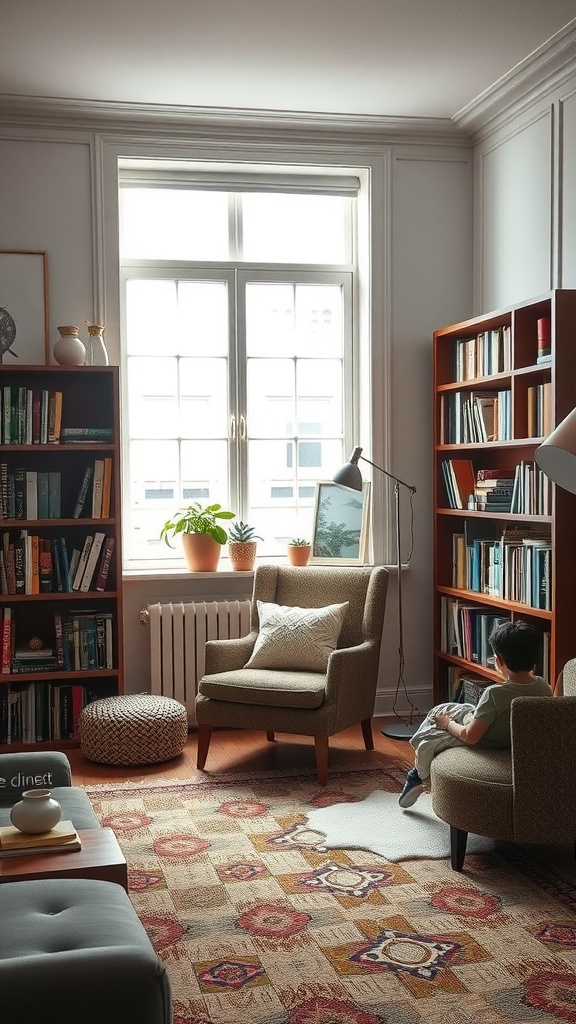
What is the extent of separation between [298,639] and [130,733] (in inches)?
34.3

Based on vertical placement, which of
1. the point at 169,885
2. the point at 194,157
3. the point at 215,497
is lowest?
the point at 169,885

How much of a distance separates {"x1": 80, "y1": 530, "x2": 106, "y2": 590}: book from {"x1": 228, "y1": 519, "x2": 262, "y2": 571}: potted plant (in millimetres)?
740

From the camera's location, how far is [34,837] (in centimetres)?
259

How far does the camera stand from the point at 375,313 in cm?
558

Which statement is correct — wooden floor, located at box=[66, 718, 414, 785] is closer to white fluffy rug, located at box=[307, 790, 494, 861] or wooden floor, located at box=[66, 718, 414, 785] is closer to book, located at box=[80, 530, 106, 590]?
white fluffy rug, located at box=[307, 790, 494, 861]

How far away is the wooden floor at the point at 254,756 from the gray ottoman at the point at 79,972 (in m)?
2.38

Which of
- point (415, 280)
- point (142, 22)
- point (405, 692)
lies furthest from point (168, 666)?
point (142, 22)

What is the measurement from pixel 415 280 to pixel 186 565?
2010 millimetres

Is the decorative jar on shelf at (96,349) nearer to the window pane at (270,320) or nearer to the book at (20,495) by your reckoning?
the book at (20,495)

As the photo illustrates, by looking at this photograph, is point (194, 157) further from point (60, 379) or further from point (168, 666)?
point (168, 666)

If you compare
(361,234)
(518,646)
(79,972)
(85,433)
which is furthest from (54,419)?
(79,972)

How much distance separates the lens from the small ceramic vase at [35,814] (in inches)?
102

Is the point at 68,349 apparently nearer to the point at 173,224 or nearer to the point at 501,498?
the point at 173,224

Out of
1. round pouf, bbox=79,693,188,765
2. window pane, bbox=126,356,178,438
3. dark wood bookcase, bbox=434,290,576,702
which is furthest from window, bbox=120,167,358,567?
round pouf, bbox=79,693,188,765
